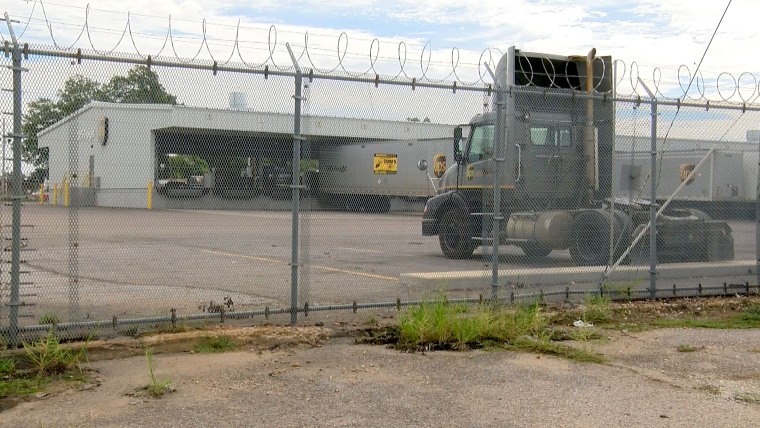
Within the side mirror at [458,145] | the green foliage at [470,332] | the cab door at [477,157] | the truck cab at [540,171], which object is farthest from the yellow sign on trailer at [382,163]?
the green foliage at [470,332]

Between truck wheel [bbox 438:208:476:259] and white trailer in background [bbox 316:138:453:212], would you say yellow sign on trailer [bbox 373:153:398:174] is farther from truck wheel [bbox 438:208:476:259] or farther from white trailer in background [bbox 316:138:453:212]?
truck wheel [bbox 438:208:476:259]

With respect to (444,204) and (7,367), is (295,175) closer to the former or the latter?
(7,367)

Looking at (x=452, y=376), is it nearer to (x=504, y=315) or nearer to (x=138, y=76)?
(x=504, y=315)

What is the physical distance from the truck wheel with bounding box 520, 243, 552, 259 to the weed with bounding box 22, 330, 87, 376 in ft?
20.6

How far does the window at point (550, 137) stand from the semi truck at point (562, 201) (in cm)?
2

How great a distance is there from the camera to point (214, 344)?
7.23 m

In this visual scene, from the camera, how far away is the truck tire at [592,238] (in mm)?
10773

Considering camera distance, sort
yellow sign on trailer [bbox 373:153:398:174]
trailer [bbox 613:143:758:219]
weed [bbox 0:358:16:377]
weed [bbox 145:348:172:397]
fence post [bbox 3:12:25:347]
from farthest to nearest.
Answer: trailer [bbox 613:143:758:219] → yellow sign on trailer [bbox 373:153:398:174] → fence post [bbox 3:12:25:347] → weed [bbox 0:358:16:377] → weed [bbox 145:348:172:397]

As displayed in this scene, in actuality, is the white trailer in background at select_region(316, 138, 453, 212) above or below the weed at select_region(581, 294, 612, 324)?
above

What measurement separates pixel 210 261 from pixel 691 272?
7.04m

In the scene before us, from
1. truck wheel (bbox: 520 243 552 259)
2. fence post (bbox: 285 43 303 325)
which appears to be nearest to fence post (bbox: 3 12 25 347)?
fence post (bbox: 285 43 303 325)

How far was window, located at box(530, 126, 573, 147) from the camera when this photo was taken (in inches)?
487

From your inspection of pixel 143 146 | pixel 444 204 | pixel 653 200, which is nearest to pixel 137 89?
pixel 143 146

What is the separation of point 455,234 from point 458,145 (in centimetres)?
283
